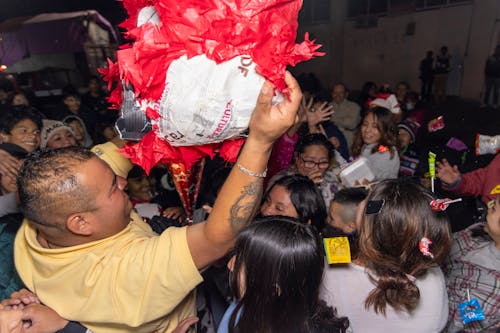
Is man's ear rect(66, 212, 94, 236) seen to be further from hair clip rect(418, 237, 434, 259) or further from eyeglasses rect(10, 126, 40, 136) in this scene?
eyeglasses rect(10, 126, 40, 136)

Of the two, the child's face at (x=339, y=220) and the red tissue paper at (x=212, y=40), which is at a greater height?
the red tissue paper at (x=212, y=40)

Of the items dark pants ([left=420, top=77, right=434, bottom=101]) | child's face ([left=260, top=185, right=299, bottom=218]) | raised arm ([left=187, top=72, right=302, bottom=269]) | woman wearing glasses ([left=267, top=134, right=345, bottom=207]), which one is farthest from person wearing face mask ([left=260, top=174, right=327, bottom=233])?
dark pants ([left=420, top=77, right=434, bottom=101])

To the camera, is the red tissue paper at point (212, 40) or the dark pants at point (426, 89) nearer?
the red tissue paper at point (212, 40)

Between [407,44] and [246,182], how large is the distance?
11220 millimetres

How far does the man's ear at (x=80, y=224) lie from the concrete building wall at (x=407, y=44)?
10.1 meters

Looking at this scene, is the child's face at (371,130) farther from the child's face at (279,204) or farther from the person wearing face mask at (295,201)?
the child's face at (279,204)

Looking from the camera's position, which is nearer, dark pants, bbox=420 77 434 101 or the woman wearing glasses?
the woman wearing glasses

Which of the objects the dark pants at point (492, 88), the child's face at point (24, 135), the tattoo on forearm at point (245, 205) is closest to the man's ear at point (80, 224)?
the tattoo on forearm at point (245, 205)

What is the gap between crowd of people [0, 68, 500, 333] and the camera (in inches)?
38.4

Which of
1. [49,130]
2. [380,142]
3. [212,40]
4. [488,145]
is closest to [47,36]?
[49,130]

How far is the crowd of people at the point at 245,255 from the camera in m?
0.98

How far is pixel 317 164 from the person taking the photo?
8.68 feet

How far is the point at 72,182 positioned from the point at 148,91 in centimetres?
34

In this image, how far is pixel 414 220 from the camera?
131 cm
